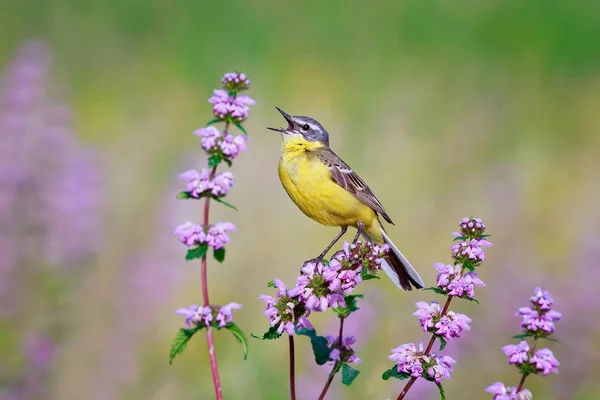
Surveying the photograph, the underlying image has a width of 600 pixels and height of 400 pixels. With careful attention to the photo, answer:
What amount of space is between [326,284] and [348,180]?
1.59 meters

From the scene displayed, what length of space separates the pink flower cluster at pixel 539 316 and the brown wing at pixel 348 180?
1576 millimetres

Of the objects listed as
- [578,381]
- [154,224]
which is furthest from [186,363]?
[578,381]

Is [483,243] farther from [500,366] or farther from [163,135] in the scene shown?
[163,135]

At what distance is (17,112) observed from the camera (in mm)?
5184

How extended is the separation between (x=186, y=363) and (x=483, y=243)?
131 inches

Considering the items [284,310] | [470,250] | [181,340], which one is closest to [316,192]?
[284,310]

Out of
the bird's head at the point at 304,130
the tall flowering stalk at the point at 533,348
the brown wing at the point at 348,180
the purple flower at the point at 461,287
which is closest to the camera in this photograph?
the purple flower at the point at 461,287

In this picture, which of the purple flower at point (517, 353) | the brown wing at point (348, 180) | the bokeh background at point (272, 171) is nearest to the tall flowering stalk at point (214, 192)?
the purple flower at point (517, 353)

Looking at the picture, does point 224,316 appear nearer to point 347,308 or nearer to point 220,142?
point 347,308

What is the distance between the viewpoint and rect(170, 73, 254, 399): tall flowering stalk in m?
3.01

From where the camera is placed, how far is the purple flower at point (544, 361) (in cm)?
285

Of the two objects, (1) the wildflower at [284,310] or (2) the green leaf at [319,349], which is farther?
(2) the green leaf at [319,349]

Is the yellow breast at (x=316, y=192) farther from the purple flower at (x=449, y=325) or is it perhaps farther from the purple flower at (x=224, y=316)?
the purple flower at (x=449, y=325)

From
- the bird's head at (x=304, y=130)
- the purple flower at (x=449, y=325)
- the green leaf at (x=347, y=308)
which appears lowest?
the purple flower at (x=449, y=325)
